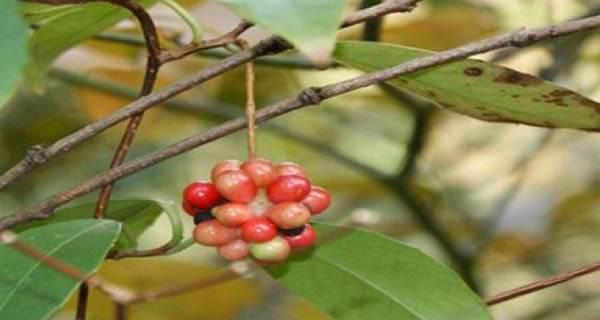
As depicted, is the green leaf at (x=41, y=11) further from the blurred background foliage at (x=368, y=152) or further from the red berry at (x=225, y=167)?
the blurred background foliage at (x=368, y=152)

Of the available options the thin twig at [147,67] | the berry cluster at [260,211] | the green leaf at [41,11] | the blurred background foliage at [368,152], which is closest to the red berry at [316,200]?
the berry cluster at [260,211]

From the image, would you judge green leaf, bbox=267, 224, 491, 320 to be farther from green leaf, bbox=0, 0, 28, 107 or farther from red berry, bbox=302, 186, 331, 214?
green leaf, bbox=0, 0, 28, 107

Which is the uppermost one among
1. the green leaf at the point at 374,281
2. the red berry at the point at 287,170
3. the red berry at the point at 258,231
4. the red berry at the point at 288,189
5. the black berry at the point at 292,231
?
the red berry at the point at 287,170

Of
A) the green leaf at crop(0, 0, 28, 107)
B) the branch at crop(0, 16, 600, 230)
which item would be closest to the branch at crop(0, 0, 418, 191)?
the branch at crop(0, 16, 600, 230)

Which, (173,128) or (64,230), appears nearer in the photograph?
(64,230)

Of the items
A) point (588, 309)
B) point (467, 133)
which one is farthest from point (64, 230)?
point (467, 133)

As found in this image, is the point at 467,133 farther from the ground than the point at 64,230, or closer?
closer

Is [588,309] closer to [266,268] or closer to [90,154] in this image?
[90,154]
